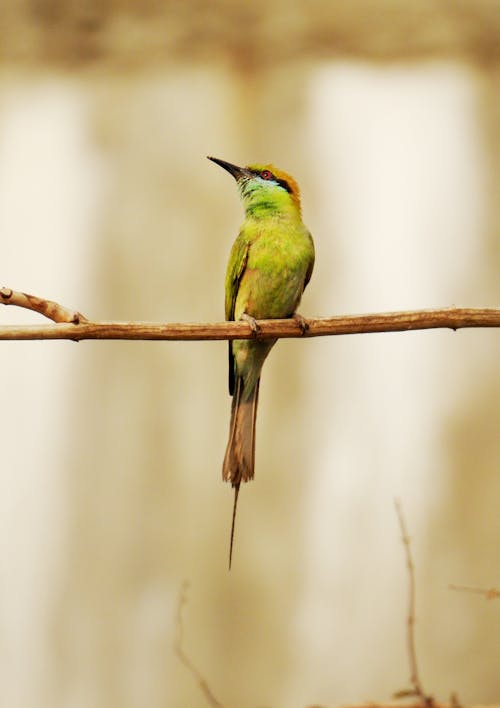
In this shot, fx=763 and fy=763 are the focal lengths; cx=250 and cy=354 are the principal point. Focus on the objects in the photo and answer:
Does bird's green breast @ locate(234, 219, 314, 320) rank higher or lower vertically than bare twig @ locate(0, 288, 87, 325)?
higher

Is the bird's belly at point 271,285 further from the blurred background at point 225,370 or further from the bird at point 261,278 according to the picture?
the blurred background at point 225,370

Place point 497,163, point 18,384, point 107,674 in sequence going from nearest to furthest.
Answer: point 107,674 < point 18,384 < point 497,163

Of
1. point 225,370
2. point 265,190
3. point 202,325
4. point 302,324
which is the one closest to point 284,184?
point 265,190

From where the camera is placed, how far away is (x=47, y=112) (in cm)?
337

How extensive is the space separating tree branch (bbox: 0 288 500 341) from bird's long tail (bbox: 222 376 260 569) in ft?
1.02

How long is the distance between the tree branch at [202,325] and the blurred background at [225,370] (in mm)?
1244

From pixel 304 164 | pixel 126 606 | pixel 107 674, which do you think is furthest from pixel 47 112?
pixel 107 674

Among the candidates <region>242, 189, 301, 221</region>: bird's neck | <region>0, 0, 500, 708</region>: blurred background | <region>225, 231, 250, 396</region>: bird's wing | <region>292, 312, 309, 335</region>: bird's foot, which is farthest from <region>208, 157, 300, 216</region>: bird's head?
<region>0, 0, 500, 708</region>: blurred background

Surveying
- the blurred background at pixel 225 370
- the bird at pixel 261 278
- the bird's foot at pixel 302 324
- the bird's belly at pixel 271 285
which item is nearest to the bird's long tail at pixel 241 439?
the bird at pixel 261 278

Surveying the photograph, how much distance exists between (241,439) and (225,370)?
3.43 ft

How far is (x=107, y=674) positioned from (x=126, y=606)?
249 millimetres

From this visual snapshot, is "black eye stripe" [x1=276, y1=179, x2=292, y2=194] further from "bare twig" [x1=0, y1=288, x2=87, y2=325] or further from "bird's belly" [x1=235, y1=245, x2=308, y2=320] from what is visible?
"bare twig" [x1=0, y1=288, x2=87, y2=325]

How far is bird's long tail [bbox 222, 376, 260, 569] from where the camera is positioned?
2043 millimetres

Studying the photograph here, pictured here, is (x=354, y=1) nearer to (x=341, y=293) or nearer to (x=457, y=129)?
(x=457, y=129)
